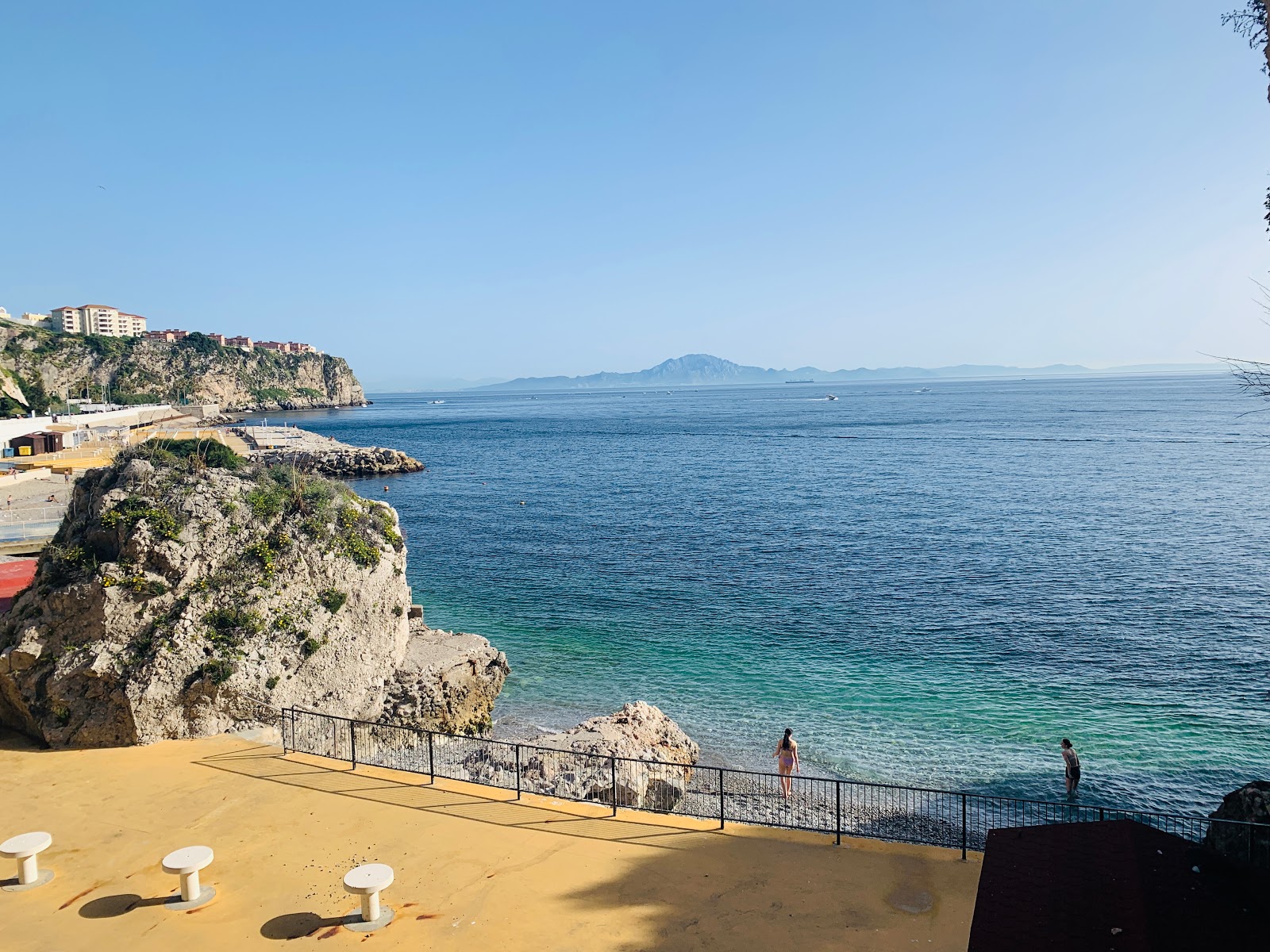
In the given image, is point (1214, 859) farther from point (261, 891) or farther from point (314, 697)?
point (314, 697)

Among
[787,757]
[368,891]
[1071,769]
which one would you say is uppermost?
[368,891]

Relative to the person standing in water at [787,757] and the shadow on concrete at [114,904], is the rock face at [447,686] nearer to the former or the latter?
the person standing in water at [787,757]

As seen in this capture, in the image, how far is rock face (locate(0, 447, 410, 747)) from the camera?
A: 1866cm

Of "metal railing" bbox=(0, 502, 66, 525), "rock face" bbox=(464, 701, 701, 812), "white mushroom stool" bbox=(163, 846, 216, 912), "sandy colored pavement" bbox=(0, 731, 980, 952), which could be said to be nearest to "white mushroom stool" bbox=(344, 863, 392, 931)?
"sandy colored pavement" bbox=(0, 731, 980, 952)

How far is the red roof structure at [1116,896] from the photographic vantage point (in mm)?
8688

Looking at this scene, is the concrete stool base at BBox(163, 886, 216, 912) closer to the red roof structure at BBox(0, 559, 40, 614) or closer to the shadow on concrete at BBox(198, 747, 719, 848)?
the shadow on concrete at BBox(198, 747, 719, 848)

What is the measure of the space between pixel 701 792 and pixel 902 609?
19.0 m

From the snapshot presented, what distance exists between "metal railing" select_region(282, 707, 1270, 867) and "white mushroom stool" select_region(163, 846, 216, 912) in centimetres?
460

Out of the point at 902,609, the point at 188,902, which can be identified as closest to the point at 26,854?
the point at 188,902

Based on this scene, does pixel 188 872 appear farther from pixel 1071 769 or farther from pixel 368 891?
pixel 1071 769

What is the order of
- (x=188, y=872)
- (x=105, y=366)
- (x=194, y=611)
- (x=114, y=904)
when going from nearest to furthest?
1. (x=188, y=872)
2. (x=114, y=904)
3. (x=194, y=611)
4. (x=105, y=366)

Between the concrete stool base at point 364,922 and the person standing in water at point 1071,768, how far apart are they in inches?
618

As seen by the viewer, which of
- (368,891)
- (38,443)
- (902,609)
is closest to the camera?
(368,891)

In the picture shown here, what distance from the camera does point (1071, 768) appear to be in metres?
19.5
